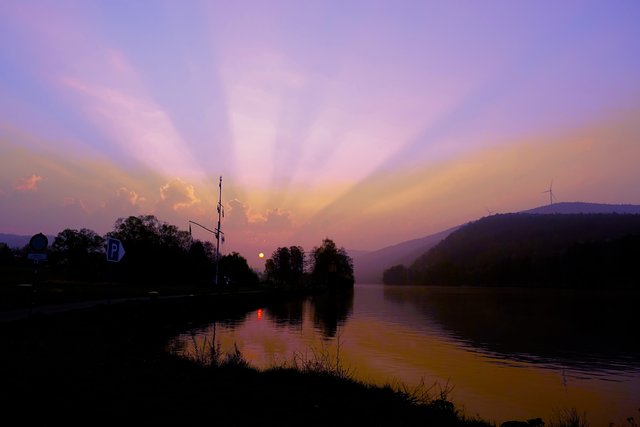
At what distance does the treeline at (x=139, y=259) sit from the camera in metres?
109

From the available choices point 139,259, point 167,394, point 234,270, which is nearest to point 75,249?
point 139,259

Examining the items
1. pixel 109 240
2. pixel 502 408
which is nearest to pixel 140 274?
pixel 109 240

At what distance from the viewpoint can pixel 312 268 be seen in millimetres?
177000

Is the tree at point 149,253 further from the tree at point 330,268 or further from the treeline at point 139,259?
the tree at point 330,268

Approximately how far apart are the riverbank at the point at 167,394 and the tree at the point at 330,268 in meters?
139

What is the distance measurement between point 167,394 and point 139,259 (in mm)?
106890

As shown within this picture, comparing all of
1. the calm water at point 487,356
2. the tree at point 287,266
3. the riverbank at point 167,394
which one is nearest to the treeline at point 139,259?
the tree at point 287,266

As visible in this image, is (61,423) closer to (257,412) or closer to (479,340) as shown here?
(257,412)

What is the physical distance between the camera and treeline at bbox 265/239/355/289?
16162 cm

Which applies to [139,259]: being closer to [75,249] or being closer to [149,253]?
[149,253]

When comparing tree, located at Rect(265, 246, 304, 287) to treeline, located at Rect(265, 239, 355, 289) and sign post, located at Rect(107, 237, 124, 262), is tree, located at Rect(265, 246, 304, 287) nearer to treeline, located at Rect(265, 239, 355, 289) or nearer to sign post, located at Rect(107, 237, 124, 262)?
treeline, located at Rect(265, 239, 355, 289)

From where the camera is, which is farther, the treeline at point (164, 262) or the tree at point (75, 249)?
the tree at point (75, 249)

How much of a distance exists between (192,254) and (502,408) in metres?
120

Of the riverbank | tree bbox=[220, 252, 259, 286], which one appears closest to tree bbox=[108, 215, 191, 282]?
tree bbox=[220, 252, 259, 286]
